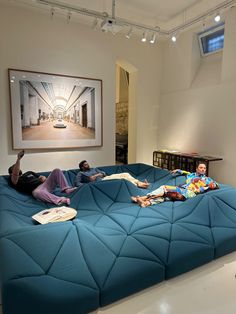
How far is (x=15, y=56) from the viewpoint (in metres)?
4.16

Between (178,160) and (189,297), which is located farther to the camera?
(178,160)

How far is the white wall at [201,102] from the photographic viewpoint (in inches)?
164

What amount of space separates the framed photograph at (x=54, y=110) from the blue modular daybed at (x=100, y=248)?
1.88m

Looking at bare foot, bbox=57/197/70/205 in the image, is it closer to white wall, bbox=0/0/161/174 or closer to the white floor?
the white floor

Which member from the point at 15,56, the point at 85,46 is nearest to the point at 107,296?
the point at 15,56

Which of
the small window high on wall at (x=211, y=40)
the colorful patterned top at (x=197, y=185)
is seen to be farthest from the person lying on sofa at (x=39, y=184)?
the small window high on wall at (x=211, y=40)

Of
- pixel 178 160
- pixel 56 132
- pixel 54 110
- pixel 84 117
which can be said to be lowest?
pixel 178 160

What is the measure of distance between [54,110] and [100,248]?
140 inches

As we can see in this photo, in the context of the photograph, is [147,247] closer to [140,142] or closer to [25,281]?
[25,281]

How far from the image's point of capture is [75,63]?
469cm

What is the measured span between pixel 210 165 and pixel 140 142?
1853 mm

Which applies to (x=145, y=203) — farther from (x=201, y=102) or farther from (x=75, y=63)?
(x=75, y=63)

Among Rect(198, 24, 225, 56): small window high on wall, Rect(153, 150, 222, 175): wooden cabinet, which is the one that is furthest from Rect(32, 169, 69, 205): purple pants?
Rect(198, 24, 225, 56): small window high on wall

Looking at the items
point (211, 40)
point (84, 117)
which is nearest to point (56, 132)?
point (84, 117)
